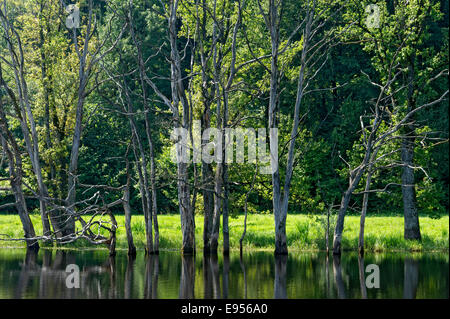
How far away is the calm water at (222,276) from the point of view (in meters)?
18.3

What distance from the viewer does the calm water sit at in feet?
60.2

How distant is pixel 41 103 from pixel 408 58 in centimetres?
1520

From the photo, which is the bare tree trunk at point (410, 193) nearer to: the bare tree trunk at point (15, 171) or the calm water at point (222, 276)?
the calm water at point (222, 276)

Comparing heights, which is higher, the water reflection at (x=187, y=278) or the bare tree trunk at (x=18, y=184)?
the bare tree trunk at (x=18, y=184)

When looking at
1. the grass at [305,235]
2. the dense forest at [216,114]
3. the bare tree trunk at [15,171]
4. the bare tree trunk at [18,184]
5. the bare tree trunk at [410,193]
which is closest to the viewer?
the dense forest at [216,114]

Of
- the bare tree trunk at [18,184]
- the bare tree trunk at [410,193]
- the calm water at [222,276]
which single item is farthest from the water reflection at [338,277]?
the bare tree trunk at [18,184]

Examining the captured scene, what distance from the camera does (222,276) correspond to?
21344 mm

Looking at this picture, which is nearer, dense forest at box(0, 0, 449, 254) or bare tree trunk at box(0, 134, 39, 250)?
dense forest at box(0, 0, 449, 254)

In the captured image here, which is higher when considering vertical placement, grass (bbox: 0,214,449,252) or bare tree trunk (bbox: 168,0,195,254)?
bare tree trunk (bbox: 168,0,195,254)

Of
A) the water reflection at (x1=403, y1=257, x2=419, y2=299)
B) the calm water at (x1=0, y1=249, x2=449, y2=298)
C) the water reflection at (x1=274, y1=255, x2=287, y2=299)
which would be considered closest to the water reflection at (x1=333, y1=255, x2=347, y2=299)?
the calm water at (x1=0, y1=249, x2=449, y2=298)

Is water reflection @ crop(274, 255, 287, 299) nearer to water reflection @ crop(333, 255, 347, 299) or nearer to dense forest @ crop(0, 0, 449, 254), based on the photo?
dense forest @ crop(0, 0, 449, 254)

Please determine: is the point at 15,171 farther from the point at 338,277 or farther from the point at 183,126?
the point at 338,277
